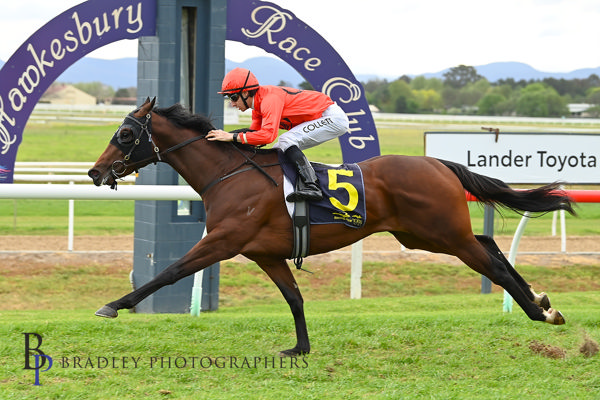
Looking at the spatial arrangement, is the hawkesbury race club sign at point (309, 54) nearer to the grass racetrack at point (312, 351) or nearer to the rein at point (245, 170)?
the grass racetrack at point (312, 351)

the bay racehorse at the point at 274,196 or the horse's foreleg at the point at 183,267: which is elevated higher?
the bay racehorse at the point at 274,196

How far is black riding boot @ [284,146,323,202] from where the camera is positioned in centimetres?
454

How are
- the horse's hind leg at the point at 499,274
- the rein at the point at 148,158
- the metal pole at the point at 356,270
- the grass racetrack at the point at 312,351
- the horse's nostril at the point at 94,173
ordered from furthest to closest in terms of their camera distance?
the metal pole at the point at 356,270, the horse's hind leg at the point at 499,274, the rein at the point at 148,158, the horse's nostril at the point at 94,173, the grass racetrack at the point at 312,351

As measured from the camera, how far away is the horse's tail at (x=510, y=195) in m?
4.96

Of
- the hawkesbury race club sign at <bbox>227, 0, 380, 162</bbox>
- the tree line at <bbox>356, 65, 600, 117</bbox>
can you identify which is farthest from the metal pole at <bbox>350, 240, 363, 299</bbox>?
the tree line at <bbox>356, 65, 600, 117</bbox>

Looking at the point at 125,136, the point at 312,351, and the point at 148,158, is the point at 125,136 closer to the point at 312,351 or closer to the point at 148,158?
the point at 148,158

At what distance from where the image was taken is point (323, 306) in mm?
6605

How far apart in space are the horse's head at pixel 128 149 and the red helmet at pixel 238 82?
1.47 feet

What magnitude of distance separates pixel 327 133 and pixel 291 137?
0.86ft

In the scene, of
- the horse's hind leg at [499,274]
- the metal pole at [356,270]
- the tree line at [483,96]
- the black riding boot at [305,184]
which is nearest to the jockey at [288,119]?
the black riding boot at [305,184]

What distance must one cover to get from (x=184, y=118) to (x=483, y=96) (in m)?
74.0

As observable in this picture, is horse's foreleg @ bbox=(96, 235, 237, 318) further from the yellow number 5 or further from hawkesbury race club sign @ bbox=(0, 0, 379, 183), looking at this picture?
hawkesbury race club sign @ bbox=(0, 0, 379, 183)

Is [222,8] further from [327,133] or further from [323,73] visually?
[327,133]

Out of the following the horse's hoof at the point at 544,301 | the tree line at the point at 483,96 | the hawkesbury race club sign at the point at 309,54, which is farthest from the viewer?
the tree line at the point at 483,96
